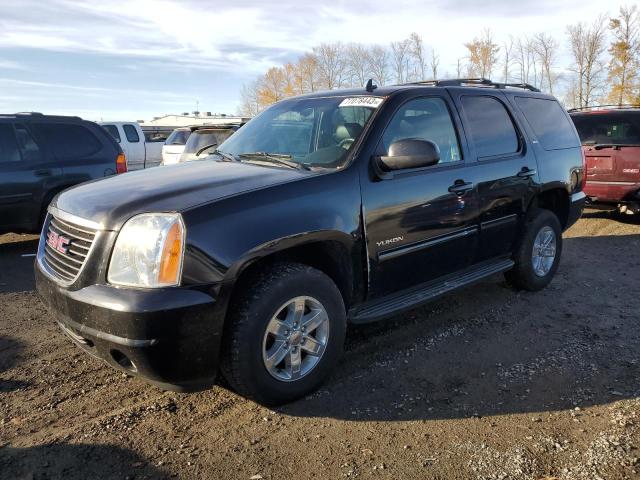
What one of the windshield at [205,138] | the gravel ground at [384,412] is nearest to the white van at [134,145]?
the windshield at [205,138]

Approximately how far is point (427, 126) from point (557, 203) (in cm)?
232

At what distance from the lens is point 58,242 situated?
124 inches

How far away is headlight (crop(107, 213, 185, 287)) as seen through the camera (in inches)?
104

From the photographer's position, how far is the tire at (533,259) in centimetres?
497

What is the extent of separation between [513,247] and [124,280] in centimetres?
359

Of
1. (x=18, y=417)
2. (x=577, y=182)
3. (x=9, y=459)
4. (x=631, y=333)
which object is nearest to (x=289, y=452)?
(x=9, y=459)

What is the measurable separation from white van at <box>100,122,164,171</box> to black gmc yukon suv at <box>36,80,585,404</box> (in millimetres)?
13384

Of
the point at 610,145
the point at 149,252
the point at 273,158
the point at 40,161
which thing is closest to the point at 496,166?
the point at 273,158

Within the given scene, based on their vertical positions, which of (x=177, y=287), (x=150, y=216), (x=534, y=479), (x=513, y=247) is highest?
(x=150, y=216)

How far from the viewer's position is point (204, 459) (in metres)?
2.70

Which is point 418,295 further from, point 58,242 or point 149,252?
point 58,242

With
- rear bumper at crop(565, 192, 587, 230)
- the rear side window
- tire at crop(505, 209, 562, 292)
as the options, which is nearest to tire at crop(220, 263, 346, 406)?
tire at crop(505, 209, 562, 292)

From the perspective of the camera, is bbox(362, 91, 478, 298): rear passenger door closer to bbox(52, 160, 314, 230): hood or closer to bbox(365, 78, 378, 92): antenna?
bbox(365, 78, 378, 92): antenna

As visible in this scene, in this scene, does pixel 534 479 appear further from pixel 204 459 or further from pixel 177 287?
pixel 177 287
